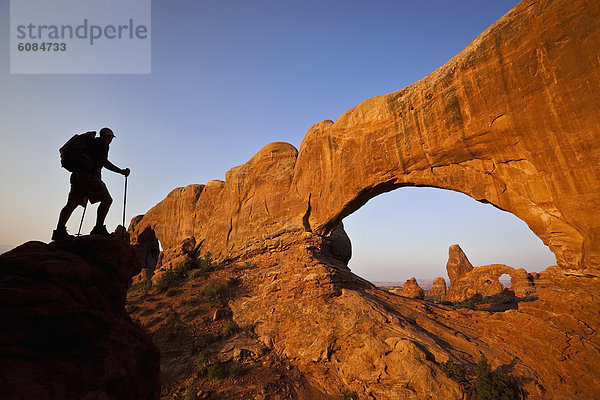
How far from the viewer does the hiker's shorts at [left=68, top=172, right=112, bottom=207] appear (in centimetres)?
552

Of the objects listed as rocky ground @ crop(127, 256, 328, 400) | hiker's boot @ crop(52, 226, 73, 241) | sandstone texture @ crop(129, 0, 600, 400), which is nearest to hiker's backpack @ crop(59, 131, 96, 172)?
hiker's boot @ crop(52, 226, 73, 241)

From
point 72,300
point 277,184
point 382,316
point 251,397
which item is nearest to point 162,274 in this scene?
point 277,184

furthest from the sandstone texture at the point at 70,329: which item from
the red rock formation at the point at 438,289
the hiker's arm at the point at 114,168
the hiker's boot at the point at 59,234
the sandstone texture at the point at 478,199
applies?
the red rock formation at the point at 438,289

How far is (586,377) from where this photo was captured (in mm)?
8969

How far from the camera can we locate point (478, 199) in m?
12.9

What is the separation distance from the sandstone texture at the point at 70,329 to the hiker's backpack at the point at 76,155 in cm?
147

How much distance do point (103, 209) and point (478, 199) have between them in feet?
47.9

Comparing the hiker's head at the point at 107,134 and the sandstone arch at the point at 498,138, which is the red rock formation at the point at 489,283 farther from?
the hiker's head at the point at 107,134

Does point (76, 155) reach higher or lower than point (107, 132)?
lower

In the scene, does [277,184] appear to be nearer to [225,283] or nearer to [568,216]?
[225,283]

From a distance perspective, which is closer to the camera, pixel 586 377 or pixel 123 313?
pixel 123 313

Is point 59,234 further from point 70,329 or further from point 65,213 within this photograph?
point 70,329

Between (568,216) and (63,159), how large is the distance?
15.5m

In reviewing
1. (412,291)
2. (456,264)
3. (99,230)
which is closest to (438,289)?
(456,264)
